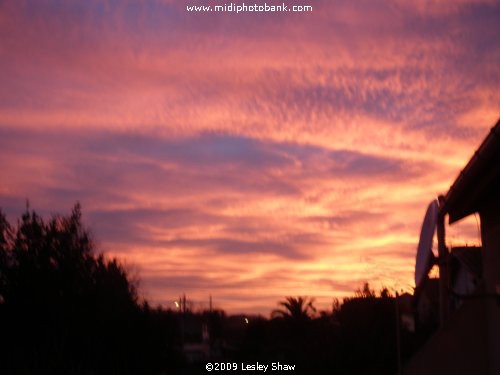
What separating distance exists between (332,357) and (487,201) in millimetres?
13891

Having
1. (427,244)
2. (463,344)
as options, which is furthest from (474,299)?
(427,244)

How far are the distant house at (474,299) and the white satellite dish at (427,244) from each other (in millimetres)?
156

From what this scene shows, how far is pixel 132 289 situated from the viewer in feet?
90.0

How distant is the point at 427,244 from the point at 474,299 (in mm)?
1049

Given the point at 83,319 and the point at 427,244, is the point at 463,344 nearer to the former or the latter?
the point at 427,244

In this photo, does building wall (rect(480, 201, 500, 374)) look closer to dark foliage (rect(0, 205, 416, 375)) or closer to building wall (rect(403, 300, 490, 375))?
building wall (rect(403, 300, 490, 375))

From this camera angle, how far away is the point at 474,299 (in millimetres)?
9117

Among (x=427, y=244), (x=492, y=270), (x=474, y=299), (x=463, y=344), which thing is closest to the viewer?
(x=492, y=270)

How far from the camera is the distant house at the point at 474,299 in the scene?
777 cm

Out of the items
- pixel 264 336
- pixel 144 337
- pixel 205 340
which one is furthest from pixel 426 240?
pixel 205 340

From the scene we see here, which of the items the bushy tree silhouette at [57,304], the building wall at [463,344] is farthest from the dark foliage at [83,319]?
the building wall at [463,344]

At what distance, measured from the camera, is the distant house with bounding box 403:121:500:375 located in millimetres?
7770

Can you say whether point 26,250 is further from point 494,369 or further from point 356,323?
point 494,369

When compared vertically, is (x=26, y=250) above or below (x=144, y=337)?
above
